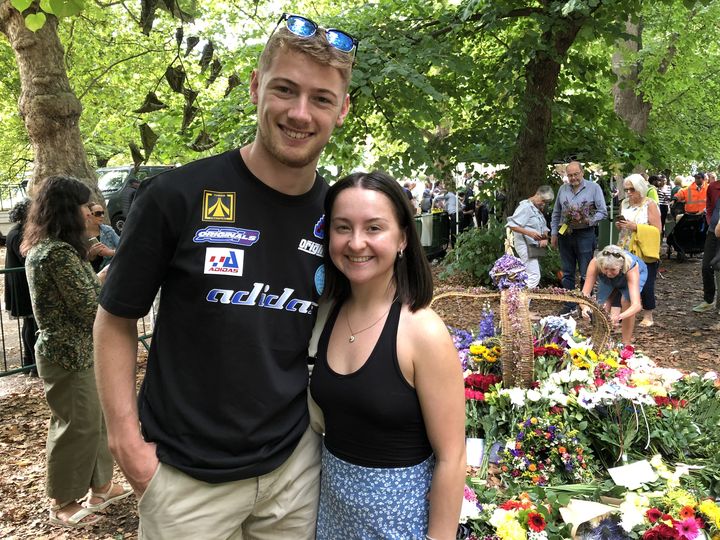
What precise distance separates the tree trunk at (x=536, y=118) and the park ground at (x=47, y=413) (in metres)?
2.04

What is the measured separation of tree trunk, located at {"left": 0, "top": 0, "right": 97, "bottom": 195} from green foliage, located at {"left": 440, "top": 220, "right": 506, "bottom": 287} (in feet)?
20.0

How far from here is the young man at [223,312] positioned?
1.50 m

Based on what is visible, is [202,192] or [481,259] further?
[481,259]

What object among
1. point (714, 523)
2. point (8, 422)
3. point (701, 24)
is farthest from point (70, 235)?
point (701, 24)

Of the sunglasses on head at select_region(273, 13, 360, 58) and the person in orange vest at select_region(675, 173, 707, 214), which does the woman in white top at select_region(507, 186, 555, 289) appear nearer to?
the person in orange vest at select_region(675, 173, 707, 214)

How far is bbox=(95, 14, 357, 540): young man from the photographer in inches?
59.2

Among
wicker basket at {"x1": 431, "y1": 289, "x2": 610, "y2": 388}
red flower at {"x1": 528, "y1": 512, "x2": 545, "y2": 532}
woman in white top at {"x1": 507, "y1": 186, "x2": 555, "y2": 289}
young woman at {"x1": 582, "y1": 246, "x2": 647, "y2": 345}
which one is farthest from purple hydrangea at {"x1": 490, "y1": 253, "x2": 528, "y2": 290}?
woman in white top at {"x1": 507, "y1": 186, "x2": 555, "y2": 289}

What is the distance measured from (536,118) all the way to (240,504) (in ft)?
28.6

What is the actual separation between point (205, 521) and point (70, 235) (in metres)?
2.42

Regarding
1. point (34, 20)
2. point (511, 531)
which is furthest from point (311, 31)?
point (34, 20)

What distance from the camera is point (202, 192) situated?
60.4 inches

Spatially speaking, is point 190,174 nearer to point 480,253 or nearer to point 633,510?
point 633,510

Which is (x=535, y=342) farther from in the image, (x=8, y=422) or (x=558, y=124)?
(x=558, y=124)

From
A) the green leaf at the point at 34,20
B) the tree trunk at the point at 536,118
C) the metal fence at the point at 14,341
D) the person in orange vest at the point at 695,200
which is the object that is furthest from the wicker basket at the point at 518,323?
the person in orange vest at the point at 695,200
